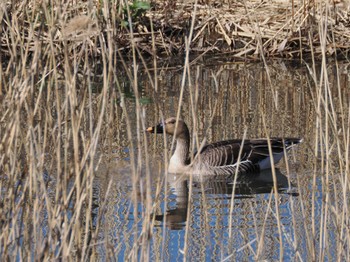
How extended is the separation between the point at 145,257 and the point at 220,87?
7.28 meters

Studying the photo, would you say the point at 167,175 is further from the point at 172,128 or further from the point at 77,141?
the point at 172,128

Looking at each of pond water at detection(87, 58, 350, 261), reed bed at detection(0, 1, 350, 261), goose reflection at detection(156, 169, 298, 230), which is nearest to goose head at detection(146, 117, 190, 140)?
pond water at detection(87, 58, 350, 261)

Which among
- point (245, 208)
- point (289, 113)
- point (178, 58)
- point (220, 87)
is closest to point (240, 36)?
point (178, 58)

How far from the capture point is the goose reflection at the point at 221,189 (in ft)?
23.7

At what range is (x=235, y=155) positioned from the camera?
882 cm

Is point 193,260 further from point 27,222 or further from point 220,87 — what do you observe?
point 220,87

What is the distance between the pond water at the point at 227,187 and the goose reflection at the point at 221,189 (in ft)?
0.03

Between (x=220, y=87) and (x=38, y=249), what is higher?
(x=220, y=87)

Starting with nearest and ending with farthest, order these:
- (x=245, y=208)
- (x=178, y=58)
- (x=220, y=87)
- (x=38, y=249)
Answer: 1. (x=38, y=249)
2. (x=245, y=208)
3. (x=220, y=87)
4. (x=178, y=58)

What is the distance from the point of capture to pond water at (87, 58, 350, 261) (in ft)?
13.9

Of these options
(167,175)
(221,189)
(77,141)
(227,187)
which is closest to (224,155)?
(227,187)

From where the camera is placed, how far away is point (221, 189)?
323 inches

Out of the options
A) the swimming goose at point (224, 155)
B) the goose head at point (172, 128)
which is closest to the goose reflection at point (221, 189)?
the swimming goose at point (224, 155)

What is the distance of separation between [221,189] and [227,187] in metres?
0.14
